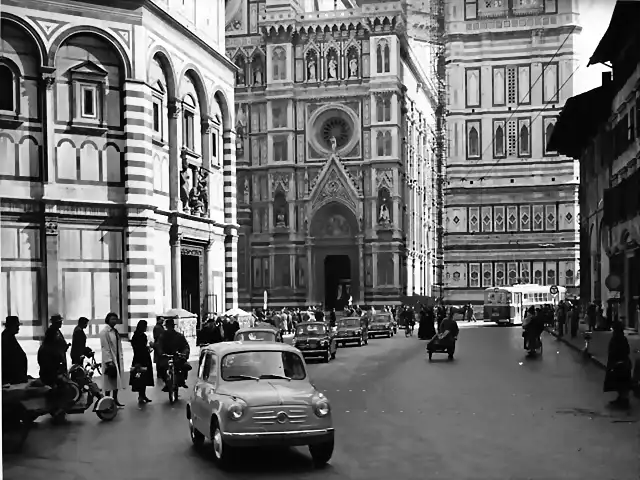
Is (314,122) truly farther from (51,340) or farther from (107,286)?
(51,340)

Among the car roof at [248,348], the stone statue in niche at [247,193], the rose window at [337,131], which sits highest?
the rose window at [337,131]

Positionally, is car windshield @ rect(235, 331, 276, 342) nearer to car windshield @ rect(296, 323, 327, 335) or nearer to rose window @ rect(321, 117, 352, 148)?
car windshield @ rect(296, 323, 327, 335)

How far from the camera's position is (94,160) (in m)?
32.5

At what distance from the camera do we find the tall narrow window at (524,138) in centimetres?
7612

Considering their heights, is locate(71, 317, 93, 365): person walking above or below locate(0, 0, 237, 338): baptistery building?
below

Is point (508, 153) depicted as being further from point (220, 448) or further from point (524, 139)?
point (220, 448)

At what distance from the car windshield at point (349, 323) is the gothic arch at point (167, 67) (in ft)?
41.2

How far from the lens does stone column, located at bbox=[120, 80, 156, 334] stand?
107 ft

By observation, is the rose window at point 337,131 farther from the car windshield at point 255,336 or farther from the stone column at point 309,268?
the car windshield at point 255,336

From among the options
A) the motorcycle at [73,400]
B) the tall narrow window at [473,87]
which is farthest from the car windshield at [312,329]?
the tall narrow window at [473,87]

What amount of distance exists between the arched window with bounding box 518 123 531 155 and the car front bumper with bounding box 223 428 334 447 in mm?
67020

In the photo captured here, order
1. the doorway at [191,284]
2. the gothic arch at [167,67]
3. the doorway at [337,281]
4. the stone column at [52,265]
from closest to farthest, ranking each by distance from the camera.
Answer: the stone column at [52,265] → the gothic arch at [167,67] → the doorway at [191,284] → the doorway at [337,281]

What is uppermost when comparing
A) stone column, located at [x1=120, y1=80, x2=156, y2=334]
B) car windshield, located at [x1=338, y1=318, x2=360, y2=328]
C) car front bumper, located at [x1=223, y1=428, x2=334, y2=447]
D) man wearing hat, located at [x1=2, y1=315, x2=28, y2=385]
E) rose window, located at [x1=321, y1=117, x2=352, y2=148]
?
rose window, located at [x1=321, y1=117, x2=352, y2=148]

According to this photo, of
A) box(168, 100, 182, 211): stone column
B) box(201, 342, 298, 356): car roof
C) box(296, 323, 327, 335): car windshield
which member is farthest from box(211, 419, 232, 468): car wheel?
box(168, 100, 182, 211): stone column
